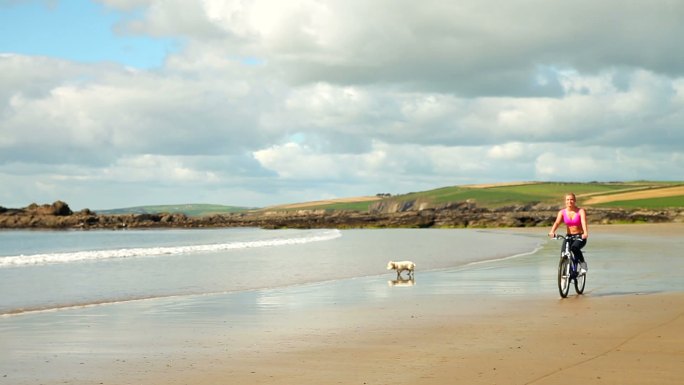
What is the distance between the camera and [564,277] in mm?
16188

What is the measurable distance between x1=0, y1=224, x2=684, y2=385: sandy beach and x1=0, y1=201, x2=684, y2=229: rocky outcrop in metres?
83.5

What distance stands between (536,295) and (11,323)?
438 inches

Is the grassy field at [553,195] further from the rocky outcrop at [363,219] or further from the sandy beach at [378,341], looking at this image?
the sandy beach at [378,341]

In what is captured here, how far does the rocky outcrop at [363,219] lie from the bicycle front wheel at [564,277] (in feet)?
267

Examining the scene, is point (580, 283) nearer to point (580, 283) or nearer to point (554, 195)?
point (580, 283)

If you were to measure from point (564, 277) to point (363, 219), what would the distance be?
11073 cm

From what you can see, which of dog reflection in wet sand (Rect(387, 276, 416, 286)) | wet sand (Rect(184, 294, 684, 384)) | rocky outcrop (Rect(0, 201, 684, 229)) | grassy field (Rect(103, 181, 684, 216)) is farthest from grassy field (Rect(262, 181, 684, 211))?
wet sand (Rect(184, 294, 684, 384))

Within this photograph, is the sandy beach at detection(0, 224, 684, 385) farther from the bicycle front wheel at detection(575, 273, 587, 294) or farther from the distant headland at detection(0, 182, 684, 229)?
the distant headland at detection(0, 182, 684, 229)

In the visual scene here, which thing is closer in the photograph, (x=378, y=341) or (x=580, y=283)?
(x=378, y=341)

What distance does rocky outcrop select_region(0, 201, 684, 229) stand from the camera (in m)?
98.4

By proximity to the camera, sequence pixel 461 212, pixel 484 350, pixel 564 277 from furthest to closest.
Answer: pixel 461 212
pixel 564 277
pixel 484 350

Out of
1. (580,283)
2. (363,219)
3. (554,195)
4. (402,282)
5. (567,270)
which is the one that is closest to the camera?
(567,270)

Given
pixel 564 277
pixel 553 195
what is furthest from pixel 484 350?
pixel 553 195

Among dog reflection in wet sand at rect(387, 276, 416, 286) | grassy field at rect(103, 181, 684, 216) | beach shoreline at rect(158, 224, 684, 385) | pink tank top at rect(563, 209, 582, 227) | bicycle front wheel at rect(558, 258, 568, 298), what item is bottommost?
dog reflection in wet sand at rect(387, 276, 416, 286)
